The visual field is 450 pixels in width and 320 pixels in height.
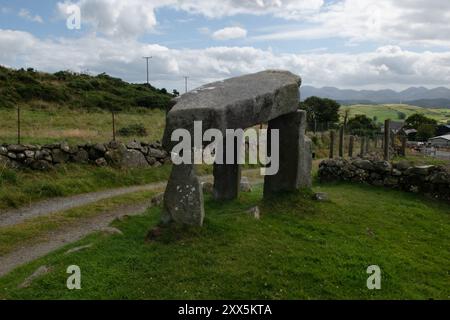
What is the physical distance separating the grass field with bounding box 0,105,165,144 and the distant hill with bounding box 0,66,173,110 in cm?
199

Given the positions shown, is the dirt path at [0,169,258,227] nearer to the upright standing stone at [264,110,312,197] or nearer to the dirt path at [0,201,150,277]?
the dirt path at [0,201,150,277]

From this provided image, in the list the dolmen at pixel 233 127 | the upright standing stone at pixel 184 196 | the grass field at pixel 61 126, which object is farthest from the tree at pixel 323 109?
the upright standing stone at pixel 184 196

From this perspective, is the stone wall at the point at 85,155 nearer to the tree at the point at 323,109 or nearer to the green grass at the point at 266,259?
the green grass at the point at 266,259

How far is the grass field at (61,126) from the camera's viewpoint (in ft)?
72.7

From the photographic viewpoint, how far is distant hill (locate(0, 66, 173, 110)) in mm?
39969

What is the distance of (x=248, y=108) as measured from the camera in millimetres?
10461

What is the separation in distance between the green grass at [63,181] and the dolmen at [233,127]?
5832 mm

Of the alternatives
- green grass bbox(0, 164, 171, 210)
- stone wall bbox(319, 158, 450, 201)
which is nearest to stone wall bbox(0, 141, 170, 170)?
green grass bbox(0, 164, 171, 210)

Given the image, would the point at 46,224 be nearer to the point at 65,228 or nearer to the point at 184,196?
the point at 65,228

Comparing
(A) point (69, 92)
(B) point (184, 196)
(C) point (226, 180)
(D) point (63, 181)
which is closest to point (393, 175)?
(C) point (226, 180)

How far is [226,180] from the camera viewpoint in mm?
13602

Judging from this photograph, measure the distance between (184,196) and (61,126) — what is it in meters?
20.4
